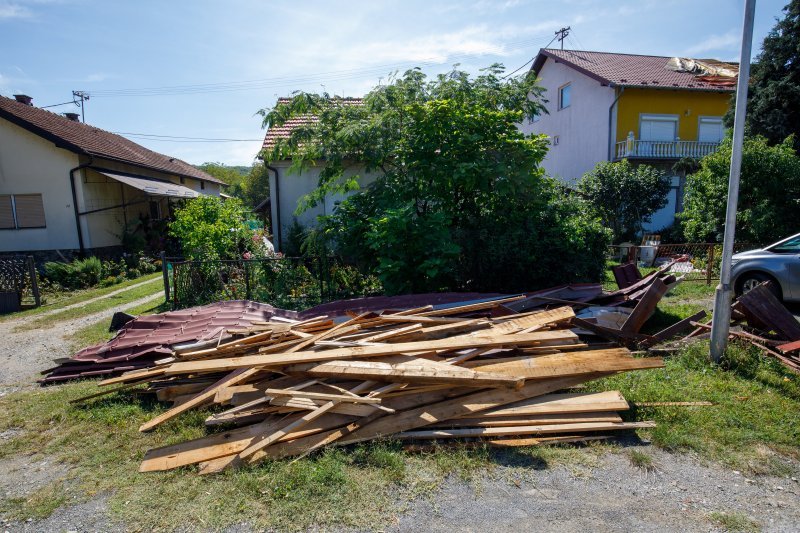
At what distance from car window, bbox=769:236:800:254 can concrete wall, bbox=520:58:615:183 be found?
12947mm

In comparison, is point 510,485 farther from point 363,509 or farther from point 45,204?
point 45,204

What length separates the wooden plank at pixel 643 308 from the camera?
5.91 m

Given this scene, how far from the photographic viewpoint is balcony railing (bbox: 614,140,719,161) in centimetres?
2083

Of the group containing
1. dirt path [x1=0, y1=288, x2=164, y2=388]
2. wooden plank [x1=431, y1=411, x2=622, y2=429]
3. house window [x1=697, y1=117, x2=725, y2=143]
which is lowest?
dirt path [x1=0, y1=288, x2=164, y2=388]

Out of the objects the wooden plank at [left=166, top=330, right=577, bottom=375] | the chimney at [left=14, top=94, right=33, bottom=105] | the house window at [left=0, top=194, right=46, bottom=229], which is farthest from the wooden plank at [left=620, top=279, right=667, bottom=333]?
Result: the chimney at [left=14, top=94, right=33, bottom=105]

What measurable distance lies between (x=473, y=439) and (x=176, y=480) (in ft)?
8.11

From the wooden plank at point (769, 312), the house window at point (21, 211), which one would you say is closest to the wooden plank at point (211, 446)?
the wooden plank at point (769, 312)

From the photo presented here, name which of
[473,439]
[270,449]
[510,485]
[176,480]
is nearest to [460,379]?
[473,439]

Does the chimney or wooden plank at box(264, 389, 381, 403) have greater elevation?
the chimney

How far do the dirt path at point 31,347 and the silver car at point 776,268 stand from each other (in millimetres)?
11792

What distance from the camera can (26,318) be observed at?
32.3 feet

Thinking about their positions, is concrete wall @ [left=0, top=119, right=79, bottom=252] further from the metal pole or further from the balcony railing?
the balcony railing

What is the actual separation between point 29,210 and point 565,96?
84.2 ft

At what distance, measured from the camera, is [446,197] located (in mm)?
8688
